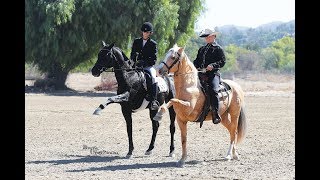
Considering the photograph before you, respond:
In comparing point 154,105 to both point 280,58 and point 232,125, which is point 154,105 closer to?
point 232,125

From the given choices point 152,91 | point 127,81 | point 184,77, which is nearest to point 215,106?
point 184,77

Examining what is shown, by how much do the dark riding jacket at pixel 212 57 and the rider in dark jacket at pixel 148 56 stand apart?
1194 mm

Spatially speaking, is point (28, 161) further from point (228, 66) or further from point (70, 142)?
point (228, 66)

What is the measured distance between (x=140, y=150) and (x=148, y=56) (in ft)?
7.48

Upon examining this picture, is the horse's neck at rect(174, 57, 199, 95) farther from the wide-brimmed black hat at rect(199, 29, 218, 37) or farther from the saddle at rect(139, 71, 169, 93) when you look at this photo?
the saddle at rect(139, 71, 169, 93)

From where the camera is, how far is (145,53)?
505 inches

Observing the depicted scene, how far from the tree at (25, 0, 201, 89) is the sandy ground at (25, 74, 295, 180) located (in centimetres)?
1399

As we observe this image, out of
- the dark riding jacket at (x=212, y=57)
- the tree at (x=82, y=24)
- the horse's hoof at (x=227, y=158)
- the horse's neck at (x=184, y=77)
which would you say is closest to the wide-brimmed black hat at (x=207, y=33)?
the dark riding jacket at (x=212, y=57)

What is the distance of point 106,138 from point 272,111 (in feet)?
38.0

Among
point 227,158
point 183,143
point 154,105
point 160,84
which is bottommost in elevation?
point 227,158

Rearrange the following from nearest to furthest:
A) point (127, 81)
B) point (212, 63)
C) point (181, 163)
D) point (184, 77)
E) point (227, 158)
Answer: point (181, 163) → point (184, 77) → point (212, 63) → point (227, 158) → point (127, 81)

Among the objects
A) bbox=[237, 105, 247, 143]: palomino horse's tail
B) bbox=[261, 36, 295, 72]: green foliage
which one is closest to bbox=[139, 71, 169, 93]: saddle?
bbox=[237, 105, 247, 143]: palomino horse's tail

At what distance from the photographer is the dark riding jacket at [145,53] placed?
12805 millimetres

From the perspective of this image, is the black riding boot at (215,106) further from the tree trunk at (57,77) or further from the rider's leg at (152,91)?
the tree trunk at (57,77)
